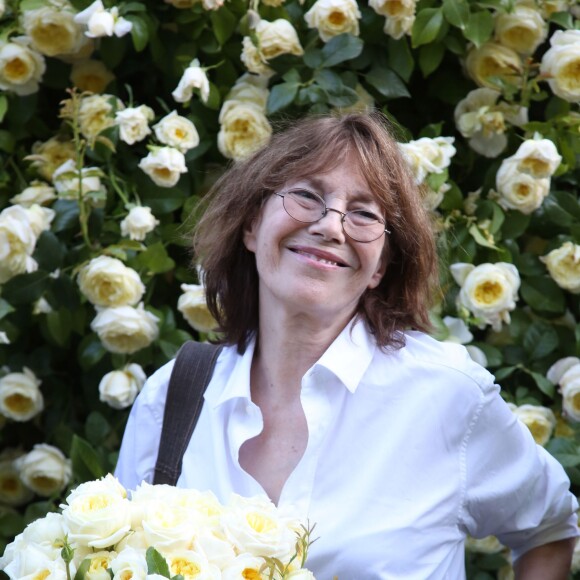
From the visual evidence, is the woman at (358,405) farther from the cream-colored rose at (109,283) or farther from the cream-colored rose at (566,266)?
the cream-colored rose at (566,266)

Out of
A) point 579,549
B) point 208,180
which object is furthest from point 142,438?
point 579,549

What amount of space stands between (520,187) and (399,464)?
2.72 ft

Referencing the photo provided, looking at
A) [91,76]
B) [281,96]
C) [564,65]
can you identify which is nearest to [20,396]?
[91,76]

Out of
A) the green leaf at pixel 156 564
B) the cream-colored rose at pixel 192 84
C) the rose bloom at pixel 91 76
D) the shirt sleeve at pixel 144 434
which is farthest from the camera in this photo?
the rose bloom at pixel 91 76

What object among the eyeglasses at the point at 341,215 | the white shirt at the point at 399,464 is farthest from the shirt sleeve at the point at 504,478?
the eyeglasses at the point at 341,215

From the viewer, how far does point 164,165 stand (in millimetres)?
2311

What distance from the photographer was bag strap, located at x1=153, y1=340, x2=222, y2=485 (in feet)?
6.29

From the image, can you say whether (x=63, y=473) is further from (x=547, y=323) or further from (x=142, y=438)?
(x=547, y=323)

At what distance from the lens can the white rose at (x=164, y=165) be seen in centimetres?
231

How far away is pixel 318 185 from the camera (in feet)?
6.05

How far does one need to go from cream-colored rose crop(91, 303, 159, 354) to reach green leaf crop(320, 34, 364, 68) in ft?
2.26

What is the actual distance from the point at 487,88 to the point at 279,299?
882 millimetres

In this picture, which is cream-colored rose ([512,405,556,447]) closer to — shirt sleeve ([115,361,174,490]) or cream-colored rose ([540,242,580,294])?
cream-colored rose ([540,242,580,294])

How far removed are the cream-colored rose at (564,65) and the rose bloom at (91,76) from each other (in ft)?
3.38
